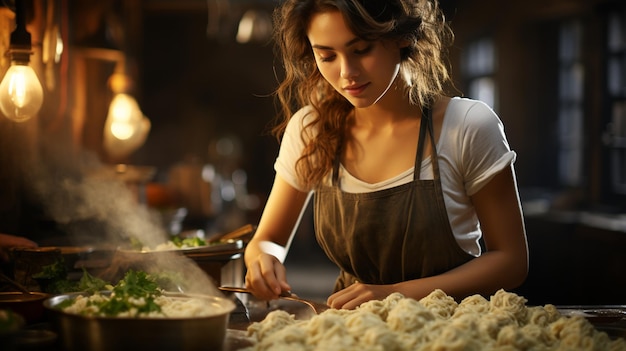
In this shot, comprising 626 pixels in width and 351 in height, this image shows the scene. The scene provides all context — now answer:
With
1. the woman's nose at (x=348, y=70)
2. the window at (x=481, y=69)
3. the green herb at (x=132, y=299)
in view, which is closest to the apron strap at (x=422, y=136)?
the woman's nose at (x=348, y=70)

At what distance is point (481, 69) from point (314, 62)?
8.79 metres

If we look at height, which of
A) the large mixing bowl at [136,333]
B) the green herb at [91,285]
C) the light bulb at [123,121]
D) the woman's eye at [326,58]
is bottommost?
the green herb at [91,285]

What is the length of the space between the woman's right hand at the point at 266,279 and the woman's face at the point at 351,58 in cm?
69

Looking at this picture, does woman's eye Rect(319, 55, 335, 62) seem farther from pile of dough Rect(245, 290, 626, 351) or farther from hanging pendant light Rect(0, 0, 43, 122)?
hanging pendant light Rect(0, 0, 43, 122)

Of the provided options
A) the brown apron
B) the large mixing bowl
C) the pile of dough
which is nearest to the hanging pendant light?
the brown apron

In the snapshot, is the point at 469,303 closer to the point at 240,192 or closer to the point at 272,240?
the point at 272,240

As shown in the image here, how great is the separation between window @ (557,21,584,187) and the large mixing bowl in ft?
24.3

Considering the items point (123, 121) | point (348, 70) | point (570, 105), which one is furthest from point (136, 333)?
point (570, 105)

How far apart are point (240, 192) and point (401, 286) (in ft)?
33.1

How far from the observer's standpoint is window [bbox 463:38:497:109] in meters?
11.0

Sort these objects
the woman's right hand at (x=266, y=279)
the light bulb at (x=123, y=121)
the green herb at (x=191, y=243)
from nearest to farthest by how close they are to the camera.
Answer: the woman's right hand at (x=266, y=279), the green herb at (x=191, y=243), the light bulb at (x=123, y=121)

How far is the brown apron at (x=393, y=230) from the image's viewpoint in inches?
119

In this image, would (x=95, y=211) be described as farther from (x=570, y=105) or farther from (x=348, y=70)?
(x=570, y=105)

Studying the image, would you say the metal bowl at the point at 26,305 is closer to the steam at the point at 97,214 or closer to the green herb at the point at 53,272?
the green herb at the point at 53,272
